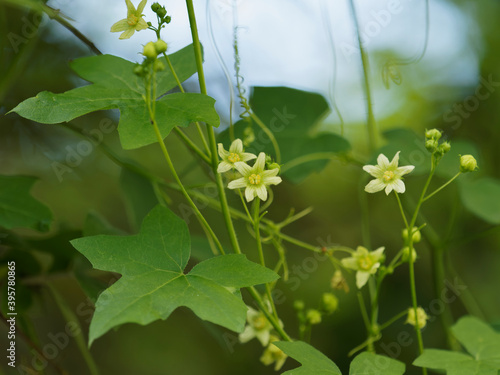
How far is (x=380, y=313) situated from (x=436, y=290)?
0.55m

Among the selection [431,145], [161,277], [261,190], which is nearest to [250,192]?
[261,190]

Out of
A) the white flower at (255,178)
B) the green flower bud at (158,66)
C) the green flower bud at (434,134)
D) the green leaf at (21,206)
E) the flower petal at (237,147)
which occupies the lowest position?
the green leaf at (21,206)

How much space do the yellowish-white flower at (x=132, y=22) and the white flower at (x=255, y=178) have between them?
11.3 inches

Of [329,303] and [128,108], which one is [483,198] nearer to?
[329,303]

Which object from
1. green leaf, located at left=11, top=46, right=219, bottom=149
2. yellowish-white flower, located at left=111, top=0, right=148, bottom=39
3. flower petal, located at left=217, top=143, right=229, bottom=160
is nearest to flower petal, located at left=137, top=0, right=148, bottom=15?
yellowish-white flower, located at left=111, top=0, right=148, bottom=39

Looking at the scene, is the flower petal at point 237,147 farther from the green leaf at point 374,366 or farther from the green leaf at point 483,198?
the green leaf at point 483,198

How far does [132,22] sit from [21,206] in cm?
47

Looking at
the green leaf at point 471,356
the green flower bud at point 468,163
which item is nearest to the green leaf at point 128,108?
the green flower bud at point 468,163

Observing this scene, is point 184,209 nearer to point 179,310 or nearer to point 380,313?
point 179,310

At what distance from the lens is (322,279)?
1.88m

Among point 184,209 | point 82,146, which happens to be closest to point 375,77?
point 184,209

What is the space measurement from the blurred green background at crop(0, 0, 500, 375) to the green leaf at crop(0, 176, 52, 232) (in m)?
0.36

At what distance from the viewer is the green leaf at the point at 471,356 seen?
0.82 m

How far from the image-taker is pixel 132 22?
83 centimetres
